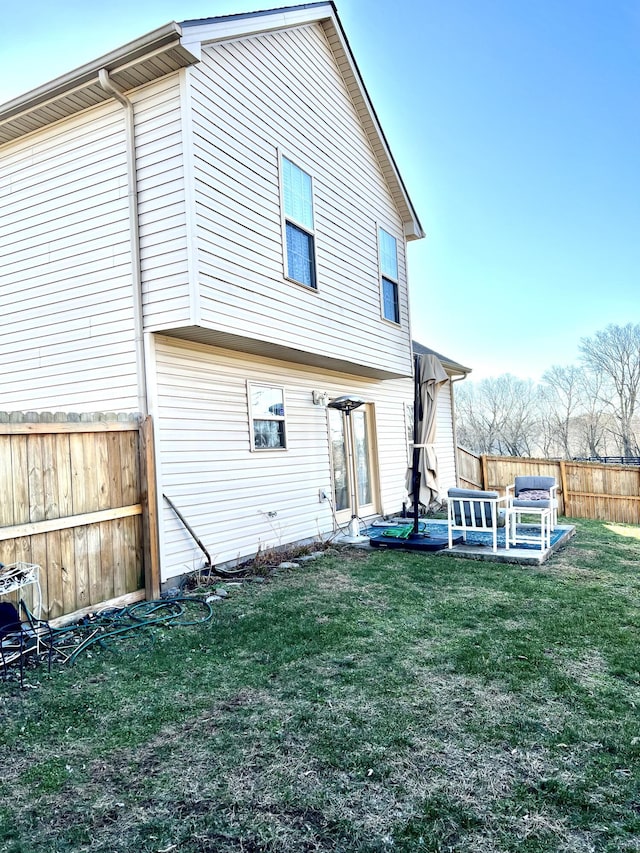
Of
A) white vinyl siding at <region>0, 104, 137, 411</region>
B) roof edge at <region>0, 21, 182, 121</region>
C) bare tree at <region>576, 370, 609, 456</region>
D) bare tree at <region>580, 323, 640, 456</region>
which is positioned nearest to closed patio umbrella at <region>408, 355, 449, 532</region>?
white vinyl siding at <region>0, 104, 137, 411</region>

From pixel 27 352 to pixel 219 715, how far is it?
550 cm

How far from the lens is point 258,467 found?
24.3 feet

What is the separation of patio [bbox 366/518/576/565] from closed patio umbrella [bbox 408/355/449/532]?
0.57 m

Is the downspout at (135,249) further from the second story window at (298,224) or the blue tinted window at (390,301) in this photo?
the blue tinted window at (390,301)

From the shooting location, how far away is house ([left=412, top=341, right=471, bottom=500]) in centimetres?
1381

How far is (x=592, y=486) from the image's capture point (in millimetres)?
12656

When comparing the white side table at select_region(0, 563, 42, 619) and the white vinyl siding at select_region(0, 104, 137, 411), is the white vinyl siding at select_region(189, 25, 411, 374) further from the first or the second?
the white side table at select_region(0, 563, 42, 619)

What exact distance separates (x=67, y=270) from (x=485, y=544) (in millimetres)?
6712

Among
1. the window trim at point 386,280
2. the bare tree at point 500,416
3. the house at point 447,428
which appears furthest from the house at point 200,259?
the bare tree at point 500,416

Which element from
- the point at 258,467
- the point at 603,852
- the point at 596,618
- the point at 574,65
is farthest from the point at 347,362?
the point at 574,65

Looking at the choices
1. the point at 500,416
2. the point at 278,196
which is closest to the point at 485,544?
the point at 278,196

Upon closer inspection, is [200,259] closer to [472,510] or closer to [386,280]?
[472,510]

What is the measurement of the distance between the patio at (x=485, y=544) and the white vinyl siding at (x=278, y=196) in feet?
9.71

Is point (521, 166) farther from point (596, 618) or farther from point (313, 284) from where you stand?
point (596, 618)
